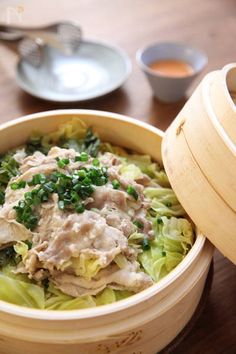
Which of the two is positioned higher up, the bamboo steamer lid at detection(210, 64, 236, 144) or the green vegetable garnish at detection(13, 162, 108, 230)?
the bamboo steamer lid at detection(210, 64, 236, 144)

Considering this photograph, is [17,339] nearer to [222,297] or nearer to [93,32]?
[222,297]

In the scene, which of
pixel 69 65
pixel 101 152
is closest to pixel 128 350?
pixel 101 152

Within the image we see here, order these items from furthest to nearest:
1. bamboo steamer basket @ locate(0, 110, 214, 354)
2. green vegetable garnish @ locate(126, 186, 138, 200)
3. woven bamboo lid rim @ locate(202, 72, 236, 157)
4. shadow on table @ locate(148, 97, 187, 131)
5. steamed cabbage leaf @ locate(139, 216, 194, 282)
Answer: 1. shadow on table @ locate(148, 97, 187, 131)
2. green vegetable garnish @ locate(126, 186, 138, 200)
3. steamed cabbage leaf @ locate(139, 216, 194, 282)
4. woven bamboo lid rim @ locate(202, 72, 236, 157)
5. bamboo steamer basket @ locate(0, 110, 214, 354)

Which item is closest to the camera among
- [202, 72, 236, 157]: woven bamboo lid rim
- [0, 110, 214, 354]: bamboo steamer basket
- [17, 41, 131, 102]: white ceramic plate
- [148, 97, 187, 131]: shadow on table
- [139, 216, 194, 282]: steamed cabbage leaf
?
[0, 110, 214, 354]: bamboo steamer basket

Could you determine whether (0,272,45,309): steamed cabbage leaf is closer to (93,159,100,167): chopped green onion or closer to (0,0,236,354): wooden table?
(93,159,100,167): chopped green onion

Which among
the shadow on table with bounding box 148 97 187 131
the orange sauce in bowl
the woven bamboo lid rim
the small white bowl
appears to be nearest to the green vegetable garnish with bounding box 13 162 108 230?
the woven bamboo lid rim

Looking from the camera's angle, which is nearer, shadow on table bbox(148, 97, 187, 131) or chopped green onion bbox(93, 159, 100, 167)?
chopped green onion bbox(93, 159, 100, 167)

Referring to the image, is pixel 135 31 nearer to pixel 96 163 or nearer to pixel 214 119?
pixel 96 163

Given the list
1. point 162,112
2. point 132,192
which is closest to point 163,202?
point 132,192
